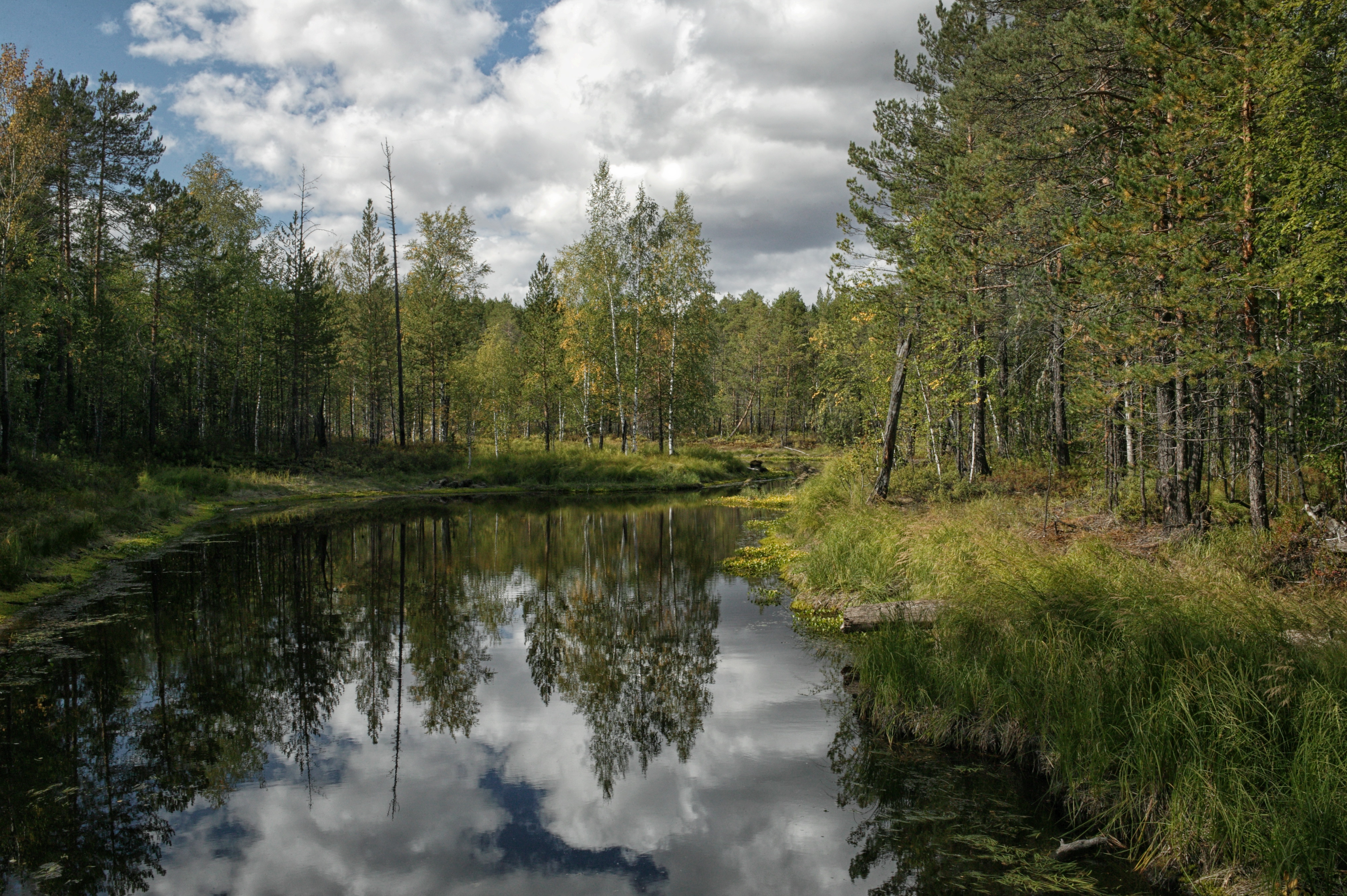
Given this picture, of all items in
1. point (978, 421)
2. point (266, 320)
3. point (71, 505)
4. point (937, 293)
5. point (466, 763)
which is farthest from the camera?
point (266, 320)

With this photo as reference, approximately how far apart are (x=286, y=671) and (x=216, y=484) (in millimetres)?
21733

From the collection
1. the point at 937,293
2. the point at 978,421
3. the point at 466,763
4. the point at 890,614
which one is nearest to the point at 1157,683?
the point at 890,614

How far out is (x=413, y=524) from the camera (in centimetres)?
2442

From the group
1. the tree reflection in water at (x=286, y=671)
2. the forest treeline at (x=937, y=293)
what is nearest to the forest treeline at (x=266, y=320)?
the forest treeline at (x=937, y=293)

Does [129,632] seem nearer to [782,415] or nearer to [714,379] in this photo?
[782,415]

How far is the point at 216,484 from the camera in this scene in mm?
27875

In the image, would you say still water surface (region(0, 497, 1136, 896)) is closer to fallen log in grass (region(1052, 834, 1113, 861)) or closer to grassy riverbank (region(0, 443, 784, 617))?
fallen log in grass (region(1052, 834, 1113, 861))

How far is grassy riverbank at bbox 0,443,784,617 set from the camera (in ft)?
46.8

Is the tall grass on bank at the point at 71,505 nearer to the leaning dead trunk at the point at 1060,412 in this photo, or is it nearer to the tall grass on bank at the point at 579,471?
the tall grass on bank at the point at 579,471

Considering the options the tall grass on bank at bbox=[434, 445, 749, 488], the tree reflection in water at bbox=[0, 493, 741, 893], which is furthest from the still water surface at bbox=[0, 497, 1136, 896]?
the tall grass on bank at bbox=[434, 445, 749, 488]

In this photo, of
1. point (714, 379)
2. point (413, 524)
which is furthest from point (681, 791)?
point (714, 379)

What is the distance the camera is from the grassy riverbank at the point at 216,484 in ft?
46.8

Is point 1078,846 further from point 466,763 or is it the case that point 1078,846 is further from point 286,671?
point 286,671

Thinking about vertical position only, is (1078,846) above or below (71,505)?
below
